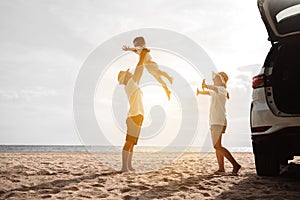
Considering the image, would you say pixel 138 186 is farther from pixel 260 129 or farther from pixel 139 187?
pixel 260 129

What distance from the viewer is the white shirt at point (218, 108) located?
20.9 feet

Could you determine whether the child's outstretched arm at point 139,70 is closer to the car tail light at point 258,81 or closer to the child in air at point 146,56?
A: the child in air at point 146,56

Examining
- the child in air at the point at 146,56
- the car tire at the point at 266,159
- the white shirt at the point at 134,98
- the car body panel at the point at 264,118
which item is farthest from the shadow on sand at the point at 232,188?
the child in air at the point at 146,56

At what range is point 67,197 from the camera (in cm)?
400

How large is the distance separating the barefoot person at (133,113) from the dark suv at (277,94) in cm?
220

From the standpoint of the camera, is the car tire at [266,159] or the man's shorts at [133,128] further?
the man's shorts at [133,128]

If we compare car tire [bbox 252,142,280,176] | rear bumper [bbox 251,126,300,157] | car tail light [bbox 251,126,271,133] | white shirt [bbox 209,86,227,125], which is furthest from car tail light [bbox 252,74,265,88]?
white shirt [bbox 209,86,227,125]

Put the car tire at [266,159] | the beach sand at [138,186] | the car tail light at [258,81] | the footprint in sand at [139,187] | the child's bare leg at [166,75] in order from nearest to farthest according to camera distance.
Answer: the beach sand at [138,186]
the footprint in sand at [139,187]
the car tail light at [258,81]
the car tire at [266,159]
the child's bare leg at [166,75]

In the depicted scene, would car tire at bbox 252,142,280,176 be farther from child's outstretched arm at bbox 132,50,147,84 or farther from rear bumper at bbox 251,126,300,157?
child's outstretched arm at bbox 132,50,147,84

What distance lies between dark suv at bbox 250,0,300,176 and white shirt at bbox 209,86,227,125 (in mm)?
1158

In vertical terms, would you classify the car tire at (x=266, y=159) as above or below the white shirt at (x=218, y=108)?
below

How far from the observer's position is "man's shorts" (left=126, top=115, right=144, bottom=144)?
6.46m

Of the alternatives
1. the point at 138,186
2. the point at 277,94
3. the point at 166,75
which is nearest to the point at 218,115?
the point at 166,75

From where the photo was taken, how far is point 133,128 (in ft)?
21.2
